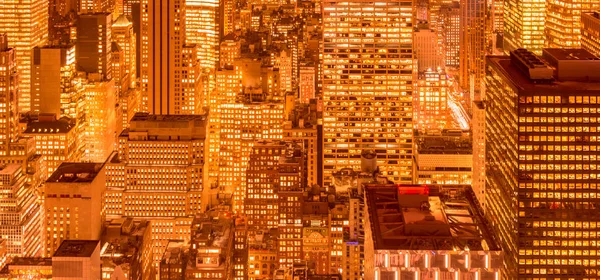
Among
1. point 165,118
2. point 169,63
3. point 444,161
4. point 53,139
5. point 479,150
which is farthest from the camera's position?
point 169,63

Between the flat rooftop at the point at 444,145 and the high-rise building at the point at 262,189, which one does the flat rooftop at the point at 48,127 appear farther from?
the flat rooftop at the point at 444,145

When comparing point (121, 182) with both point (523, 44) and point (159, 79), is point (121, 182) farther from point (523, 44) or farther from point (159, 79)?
point (523, 44)

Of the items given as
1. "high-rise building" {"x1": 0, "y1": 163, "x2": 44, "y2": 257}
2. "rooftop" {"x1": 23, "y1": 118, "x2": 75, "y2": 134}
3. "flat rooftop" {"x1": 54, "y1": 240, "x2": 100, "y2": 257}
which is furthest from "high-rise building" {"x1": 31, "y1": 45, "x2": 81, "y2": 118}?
"flat rooftop" {"x1": 54, "y1": 240, "x2": 100, "y2": 257}

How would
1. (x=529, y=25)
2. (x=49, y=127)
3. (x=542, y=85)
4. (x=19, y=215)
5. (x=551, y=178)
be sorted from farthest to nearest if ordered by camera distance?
(x=49, y=127) → (x=529, y=25) → (x=19, y=215) → (x=542, y=85) → (x=551, y=178)

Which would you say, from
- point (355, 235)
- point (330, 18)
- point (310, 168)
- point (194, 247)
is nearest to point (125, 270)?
point (194, 247)

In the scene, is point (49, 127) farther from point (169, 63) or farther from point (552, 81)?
point (552, 81)

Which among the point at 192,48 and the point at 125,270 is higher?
the point at 192,48

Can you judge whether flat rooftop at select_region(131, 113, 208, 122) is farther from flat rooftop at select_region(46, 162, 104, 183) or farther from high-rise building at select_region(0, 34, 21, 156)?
flat rooftop at select_region(46, 162, 104, 183)

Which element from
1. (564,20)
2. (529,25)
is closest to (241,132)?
(529,25)

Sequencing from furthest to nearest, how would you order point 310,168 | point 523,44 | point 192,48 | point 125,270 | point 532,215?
1. point 192,48
2. point 310,168
3. point 523,44
4. point 125,270
5. point 532,215
